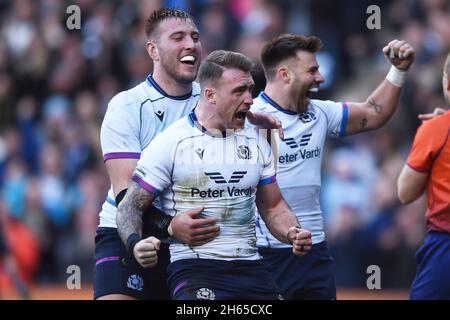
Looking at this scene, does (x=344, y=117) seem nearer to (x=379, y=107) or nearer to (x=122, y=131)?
(x=379, y=107)

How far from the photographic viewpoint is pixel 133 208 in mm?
6266

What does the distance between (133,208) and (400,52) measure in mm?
2278

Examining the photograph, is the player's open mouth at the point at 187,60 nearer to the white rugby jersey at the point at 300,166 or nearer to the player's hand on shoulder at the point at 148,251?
the white rugby jersey at the point at 300,166

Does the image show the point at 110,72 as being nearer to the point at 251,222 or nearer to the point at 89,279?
the point at 89,279

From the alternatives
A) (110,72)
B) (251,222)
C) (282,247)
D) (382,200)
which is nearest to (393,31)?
(382,200)

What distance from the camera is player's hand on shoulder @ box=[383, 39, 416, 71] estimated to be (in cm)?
735

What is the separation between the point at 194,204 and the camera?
6312 millimetres

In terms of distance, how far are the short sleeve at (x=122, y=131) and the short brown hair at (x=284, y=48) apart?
1.33 m

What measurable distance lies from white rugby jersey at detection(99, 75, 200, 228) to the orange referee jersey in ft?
4.92

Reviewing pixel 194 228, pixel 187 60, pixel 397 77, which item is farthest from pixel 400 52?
pixel 194 228

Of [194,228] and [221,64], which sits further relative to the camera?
[221,64]

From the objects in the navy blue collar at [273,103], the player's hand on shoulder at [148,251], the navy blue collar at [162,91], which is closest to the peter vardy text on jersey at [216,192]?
the player's hand on shoulder at [148,251]

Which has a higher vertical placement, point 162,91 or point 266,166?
point 162,91

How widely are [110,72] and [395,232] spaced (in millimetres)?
4344
